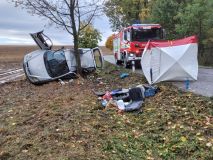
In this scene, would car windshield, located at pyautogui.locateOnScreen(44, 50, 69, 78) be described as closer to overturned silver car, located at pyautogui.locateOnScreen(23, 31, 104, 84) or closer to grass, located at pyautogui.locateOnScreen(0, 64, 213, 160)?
overturned silver car, located at pyautogui.locateOnScreen(23, 31, 104, 84)

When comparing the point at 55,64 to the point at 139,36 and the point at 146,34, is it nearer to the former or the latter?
the point at 139,36

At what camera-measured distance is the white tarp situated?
18.6m

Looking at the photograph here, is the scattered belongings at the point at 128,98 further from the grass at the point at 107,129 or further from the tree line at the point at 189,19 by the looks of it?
the tree line at the point at 189,19

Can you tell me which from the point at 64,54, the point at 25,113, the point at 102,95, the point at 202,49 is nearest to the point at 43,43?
the point at 64,54

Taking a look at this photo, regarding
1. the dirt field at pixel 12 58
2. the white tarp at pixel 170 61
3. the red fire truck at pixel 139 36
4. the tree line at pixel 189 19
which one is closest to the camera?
the white tarp at pixel 170 61

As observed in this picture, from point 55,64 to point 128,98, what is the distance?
1001 centimetres

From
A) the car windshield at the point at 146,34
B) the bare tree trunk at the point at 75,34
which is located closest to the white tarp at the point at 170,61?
the bare tree trunk at the point at 75,34

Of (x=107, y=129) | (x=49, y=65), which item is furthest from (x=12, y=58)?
(x=107, y=129)

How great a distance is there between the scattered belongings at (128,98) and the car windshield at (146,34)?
42.3 feet

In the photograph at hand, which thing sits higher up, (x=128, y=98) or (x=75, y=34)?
(x=75, y=34)

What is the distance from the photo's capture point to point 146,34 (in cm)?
2852

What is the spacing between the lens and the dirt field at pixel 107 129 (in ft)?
30.0

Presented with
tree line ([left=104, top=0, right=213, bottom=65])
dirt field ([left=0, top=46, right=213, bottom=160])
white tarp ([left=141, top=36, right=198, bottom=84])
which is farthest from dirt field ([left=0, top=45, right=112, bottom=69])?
dirt field ([left=0, top=46, right=213, bottom=160])

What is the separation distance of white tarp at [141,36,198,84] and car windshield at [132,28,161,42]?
8908 mm
